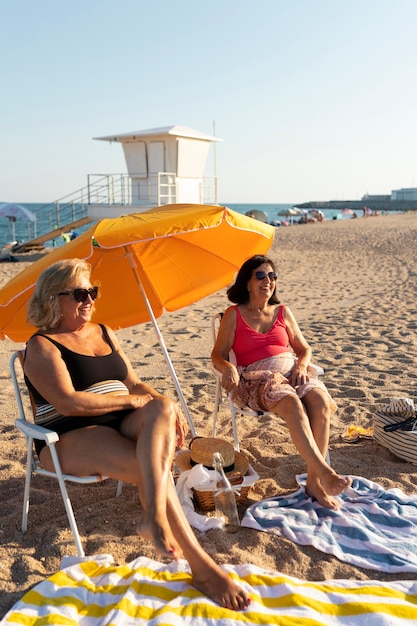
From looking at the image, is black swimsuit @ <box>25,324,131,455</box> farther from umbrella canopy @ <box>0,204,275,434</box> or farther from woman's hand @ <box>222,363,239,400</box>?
woman's hand @ <box>222,363,239,400</box>

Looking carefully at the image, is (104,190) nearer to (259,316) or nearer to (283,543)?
(259,316)

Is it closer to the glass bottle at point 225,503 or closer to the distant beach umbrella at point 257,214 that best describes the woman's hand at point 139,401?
the glass bottle at point 225,503

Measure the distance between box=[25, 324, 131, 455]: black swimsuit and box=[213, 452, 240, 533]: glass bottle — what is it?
589 millimetres

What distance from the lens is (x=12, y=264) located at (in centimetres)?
1677

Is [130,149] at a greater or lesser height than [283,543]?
greater

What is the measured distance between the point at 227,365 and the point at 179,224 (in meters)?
0.99

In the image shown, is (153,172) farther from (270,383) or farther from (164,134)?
(270,383)

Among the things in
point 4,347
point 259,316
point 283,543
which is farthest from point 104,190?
point 283,543

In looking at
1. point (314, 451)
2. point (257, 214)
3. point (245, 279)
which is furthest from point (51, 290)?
point (257, 214)

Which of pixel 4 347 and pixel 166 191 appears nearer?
pixel 4 347

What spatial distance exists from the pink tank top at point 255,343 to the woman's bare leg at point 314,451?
52 cm

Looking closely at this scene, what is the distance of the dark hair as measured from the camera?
12.3 feet

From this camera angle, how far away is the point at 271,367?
142 inches

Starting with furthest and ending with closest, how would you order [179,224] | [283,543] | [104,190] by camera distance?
[104,190] → [179,224] → [283,543]
